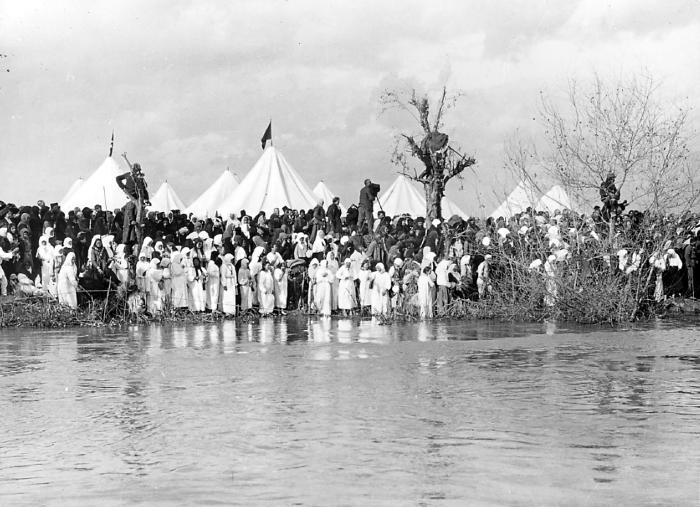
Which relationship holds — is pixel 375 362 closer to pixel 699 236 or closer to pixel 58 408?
pixel 58 408

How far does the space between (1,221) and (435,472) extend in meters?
17.1

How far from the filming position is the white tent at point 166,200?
130ft

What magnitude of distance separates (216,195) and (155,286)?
52.2 ft

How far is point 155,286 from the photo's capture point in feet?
76.7

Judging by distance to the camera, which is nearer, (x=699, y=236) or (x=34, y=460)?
(x=34, y=460)

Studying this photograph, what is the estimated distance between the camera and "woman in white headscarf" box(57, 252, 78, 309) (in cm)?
2247

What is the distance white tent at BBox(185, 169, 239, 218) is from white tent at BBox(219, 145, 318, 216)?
1.68 m

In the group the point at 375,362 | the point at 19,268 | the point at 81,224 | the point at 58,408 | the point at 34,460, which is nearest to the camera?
the point at 34,460

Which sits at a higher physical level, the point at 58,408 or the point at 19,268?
the point at 19,268

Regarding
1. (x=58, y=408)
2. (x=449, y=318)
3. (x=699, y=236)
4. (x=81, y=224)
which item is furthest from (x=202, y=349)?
(x=699, y=236)

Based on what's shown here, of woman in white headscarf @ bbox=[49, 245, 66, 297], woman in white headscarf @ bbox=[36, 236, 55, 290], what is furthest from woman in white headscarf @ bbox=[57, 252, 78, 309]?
woman in white headscarf @ bbox=[36, 236, 55, 290]

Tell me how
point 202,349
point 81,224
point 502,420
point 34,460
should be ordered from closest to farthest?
1. point 34,460
2. point 502,420
3. point 202,349
4. point 81,224

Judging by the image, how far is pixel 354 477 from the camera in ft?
31.8

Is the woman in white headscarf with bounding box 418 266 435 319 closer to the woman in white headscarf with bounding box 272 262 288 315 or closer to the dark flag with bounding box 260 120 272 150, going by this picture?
the woman in white headscarf with bounding box 272 262 288 315
